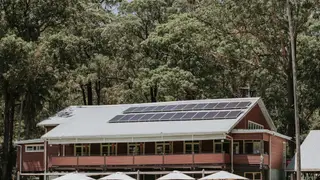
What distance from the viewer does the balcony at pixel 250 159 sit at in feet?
158

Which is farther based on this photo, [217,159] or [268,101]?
[268,101]

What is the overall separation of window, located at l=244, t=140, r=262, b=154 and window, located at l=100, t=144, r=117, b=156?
36.6 feet

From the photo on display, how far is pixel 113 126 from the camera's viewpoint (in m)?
53.4

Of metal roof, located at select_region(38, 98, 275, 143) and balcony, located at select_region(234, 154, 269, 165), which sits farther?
metal roof, located at select_region(38, 98, 275, 143)

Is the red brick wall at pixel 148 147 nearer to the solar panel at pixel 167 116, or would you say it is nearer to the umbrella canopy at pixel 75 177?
the solar panel at pixel 167 116

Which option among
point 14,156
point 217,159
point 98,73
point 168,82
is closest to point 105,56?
point 98,73

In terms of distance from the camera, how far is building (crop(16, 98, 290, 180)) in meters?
48.8

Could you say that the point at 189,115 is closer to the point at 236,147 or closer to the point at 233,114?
the point at 233,114

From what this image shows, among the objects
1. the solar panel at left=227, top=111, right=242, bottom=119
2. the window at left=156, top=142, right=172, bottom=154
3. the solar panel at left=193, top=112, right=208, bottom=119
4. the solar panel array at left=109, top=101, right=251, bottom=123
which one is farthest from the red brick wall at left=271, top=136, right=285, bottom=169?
the window at left=156, top=142, right=172, bottom=154

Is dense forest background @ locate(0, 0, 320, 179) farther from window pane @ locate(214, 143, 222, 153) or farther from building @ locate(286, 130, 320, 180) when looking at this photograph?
window pane @ locate(214, 143, 222, 153)

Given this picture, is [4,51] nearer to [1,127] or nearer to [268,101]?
[1,127]

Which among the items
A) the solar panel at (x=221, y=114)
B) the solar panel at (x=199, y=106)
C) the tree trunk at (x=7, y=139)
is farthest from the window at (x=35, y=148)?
the solar panel at (x=221, y=114)

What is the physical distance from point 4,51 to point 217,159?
2415cm

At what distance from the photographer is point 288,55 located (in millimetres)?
60062
